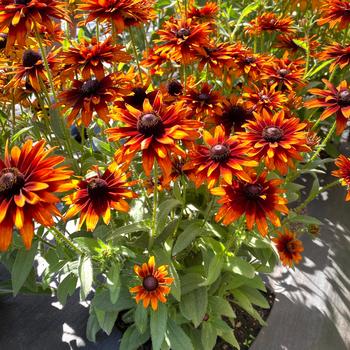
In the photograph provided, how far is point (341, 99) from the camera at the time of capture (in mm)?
825

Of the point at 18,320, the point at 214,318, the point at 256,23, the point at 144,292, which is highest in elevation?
the point at 256,23

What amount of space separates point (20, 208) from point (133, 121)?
23 centimetres

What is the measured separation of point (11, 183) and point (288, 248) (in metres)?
0.81

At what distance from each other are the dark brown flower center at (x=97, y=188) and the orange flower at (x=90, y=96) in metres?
0.12

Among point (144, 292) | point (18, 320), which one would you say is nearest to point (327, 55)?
point (144, 292)

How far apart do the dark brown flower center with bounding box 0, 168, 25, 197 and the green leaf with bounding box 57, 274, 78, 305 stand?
1.24 ft

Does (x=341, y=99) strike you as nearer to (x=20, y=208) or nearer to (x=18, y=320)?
(x=20, y=208)

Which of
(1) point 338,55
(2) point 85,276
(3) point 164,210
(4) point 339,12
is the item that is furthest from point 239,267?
(4) point 339,12

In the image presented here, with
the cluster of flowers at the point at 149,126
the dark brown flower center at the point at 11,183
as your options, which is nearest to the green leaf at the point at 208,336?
the cluster of flowers at the point at 149,126

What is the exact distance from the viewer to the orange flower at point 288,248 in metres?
1.10

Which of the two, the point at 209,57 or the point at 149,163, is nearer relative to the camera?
the point at 149,163

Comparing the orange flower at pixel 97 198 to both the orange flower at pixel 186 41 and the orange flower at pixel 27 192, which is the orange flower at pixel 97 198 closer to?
the orange flower at pixel 27 192

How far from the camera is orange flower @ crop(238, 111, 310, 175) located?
2.20ft

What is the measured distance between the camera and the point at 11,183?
52 centimetres
